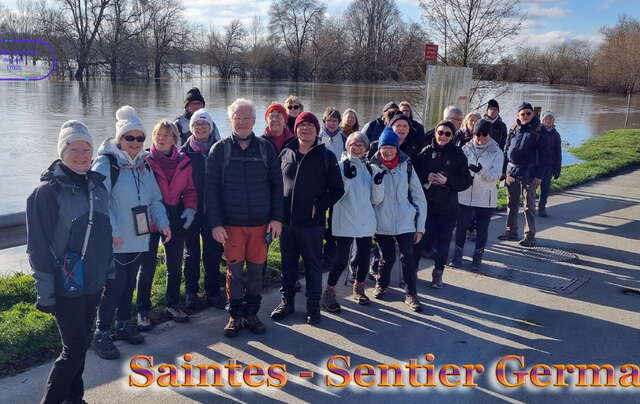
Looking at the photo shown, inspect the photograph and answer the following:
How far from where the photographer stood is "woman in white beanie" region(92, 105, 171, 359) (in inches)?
158

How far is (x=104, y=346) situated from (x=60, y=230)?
1.28 m

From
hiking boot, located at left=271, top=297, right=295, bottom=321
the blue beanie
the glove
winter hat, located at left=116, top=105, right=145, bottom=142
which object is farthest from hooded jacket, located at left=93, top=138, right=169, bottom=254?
the blue beanie

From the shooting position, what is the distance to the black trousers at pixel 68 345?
10.5ft

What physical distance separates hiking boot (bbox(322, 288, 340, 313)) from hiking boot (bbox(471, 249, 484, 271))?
2.21 m

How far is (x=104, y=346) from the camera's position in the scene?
4027 mm

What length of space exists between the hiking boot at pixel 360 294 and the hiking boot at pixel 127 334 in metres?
2.12

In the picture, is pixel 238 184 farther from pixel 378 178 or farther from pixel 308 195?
pixel 378 178

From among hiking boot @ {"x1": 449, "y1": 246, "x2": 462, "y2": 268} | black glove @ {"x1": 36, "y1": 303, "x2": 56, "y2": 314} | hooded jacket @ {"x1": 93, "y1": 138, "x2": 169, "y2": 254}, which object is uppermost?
hooded jacket @ {"x1": 93, "y1": 138, "x2": 169, "y2": 254}

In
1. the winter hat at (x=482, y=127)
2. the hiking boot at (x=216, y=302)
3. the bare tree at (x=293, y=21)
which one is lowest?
the hiking boot at (x=216, y=302)

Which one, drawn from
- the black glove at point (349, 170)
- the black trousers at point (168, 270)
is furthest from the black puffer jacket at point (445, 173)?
the black trousers at point (168, 270)

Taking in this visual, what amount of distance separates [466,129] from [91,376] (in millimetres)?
5515

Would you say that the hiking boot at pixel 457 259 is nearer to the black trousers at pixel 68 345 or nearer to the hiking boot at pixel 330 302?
the hiking boot at pixel 330 302

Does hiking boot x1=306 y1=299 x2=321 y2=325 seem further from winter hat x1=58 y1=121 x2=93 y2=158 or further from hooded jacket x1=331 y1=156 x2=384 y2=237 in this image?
winter hat x1=58 y1=121 x2=93 y2=158

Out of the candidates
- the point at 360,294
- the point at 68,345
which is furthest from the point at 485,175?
the point at 68,345
